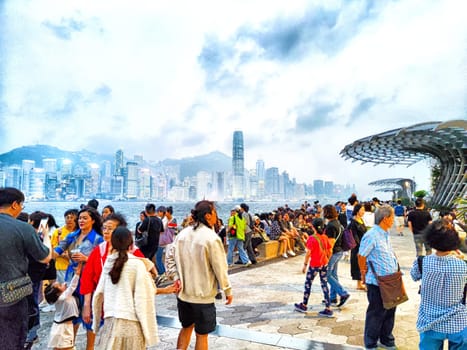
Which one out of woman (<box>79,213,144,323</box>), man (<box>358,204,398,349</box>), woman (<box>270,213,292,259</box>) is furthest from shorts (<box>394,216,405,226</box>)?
woman (<box>79,213,144,323</box>)

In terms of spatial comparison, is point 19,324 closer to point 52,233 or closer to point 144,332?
point 144,332

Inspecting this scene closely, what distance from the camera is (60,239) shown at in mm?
4605

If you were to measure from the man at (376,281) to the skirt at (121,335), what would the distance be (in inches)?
97.6

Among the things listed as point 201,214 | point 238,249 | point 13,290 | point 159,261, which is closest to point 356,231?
point 238,249

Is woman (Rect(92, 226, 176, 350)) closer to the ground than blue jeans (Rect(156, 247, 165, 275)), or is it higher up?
higher up

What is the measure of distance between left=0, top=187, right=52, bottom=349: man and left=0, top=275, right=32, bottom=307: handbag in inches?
1.3

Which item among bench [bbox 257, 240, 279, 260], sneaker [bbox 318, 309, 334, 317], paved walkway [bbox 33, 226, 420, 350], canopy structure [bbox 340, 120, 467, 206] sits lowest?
paved walkway [bbox 33, 226, 420, 350]

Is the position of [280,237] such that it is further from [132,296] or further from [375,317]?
[132,296]

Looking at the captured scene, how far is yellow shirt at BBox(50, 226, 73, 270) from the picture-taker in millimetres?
3957

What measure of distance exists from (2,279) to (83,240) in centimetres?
88

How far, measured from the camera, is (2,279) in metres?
2.68

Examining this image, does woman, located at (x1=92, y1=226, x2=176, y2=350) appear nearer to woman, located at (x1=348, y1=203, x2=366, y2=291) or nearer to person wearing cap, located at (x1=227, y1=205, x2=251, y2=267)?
woman, located at (x1=348, y1=203, x2=366, y2=291)

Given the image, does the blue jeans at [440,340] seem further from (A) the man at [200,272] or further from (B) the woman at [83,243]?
(B) the woman at [83,243]

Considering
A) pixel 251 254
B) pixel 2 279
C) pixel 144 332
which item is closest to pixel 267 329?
pixel 144 332
